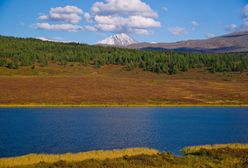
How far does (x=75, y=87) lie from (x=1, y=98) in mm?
28313

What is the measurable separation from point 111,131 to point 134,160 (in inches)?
981

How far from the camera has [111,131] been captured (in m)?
63.4

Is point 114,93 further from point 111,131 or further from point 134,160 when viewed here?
point 134,160

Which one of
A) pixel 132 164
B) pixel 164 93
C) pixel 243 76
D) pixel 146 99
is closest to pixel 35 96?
pixel 146 99

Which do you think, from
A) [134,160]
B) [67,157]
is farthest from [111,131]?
[134,160]

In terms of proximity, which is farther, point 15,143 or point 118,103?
point 118,103

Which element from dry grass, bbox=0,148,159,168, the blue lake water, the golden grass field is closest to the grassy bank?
dry grass, bbox=0,148,159,168

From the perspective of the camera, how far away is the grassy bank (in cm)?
3622

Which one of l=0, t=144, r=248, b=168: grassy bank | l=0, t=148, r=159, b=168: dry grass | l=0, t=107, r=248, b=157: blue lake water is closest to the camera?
l=0, t=144, r=248, b=168: grassy bank

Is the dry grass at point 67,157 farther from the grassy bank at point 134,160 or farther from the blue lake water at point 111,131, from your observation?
the blue lake water at point 111,131

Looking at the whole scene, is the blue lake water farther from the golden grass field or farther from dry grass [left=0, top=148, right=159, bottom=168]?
the golden grass field

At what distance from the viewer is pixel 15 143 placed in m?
49.9

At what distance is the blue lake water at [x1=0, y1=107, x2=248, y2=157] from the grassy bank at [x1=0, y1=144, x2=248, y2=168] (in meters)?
5.20

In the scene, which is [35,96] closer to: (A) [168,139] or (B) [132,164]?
(A) [168,139]
